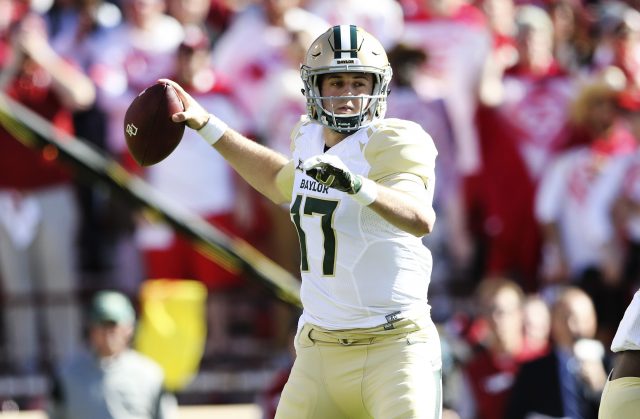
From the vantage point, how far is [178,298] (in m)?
8.57

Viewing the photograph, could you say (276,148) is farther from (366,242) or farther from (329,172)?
(329,172)

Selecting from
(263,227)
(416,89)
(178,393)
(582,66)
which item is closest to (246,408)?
(178,393)

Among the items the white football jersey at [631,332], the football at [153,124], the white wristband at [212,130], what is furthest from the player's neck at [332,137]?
the white football jersey at [631,332]

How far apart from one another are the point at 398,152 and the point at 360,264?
40cm

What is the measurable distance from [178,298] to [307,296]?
3.39 meters

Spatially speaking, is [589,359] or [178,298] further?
[178,298]

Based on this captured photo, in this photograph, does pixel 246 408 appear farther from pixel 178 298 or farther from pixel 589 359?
pixel 589 359

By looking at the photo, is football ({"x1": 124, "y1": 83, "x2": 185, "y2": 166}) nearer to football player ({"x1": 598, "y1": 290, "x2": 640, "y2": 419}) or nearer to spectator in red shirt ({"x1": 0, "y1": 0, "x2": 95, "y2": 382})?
football player ({"x1": 598, "y1": 290, "x2": 640, "y2": 419})

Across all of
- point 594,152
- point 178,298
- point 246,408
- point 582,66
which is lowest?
point 246,408

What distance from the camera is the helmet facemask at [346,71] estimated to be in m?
5.20

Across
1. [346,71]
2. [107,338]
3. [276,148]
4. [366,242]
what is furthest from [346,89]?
[276,148]

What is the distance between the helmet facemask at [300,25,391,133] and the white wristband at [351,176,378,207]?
0.43 metres

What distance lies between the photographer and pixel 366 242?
5125 millimetres

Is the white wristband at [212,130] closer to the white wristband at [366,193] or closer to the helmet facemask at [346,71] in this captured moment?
the helmet facemask at [346,71]
